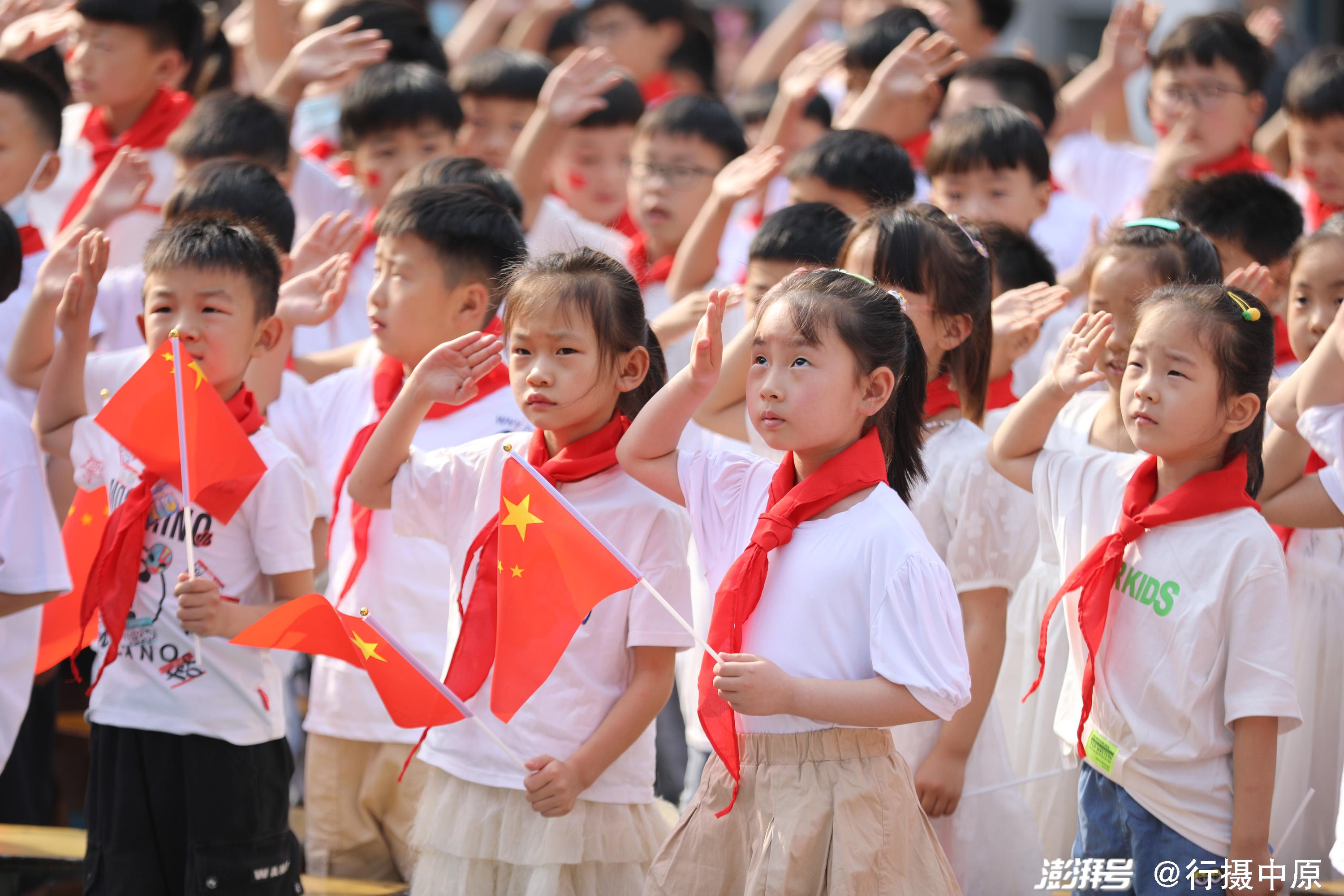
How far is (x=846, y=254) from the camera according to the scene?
3.10 metres

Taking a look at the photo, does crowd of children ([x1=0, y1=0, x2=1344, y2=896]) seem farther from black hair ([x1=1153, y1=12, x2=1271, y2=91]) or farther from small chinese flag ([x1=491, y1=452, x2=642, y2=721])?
black hair ([x1=1153, y1=12, x2=1271, y2=91])

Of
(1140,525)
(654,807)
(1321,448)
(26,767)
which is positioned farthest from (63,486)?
(1321,448)

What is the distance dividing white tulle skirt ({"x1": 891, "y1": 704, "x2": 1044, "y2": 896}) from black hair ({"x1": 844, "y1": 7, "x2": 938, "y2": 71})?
10.5ft

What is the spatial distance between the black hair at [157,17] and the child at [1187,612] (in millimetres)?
3527

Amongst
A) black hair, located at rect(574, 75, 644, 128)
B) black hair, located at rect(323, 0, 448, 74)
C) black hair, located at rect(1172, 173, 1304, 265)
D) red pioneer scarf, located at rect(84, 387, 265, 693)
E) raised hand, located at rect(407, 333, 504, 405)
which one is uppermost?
black hair, located at rect(323, 0, 448, 74)

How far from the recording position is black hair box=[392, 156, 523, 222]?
3742 mm

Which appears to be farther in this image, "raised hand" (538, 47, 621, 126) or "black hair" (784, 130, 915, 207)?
"raised hand" (538, 47, 621, 126)

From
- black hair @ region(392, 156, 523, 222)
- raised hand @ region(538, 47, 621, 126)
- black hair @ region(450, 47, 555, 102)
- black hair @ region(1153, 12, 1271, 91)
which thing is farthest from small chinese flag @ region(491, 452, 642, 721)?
black hair @ region(1153, 12, 1271, 91)

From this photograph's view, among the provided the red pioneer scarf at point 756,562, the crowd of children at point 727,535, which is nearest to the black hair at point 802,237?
the crowd of children at point 727,535

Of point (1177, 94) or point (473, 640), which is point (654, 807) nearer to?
point (473, 640)

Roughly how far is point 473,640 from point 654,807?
19.2 inches

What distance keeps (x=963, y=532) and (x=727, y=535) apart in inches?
23.8

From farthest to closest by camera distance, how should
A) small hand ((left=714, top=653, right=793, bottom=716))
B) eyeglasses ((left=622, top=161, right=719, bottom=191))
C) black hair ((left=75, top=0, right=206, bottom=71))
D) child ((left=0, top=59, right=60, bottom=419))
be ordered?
eyeglasses ((left=622, top=161, right=719, bottom=191))
black hair ((left=75, top=0, right=206, bottom=71))
child ((left=0, top=59, right=60, bottom=419))
small hand ((left=714, top=653, right=793, bottom=716))

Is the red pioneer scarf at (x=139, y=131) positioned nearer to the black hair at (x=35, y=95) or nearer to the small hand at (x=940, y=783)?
the black hair at (x=35, y=95)
